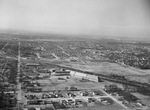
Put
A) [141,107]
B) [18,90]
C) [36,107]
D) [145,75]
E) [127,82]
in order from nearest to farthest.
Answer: [36,107] < [141,107] < [18,90] < [127,82] < [145,75]

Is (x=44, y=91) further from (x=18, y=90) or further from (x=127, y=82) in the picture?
(x=127, y=82)

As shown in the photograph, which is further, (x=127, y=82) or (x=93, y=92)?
(x=127, y=82)

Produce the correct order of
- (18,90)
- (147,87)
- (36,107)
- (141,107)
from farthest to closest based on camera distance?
(147,87) < (18,90) < (141,107) < (36,107)

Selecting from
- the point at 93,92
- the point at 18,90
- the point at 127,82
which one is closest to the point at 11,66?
the point at 18,90

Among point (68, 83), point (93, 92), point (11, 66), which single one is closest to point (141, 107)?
point (93, 92)

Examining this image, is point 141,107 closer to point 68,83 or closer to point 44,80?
point 68,83

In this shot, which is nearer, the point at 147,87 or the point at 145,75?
the point at 147,87

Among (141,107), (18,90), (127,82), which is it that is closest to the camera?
(141,107)

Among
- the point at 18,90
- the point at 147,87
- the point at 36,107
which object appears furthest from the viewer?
the point at 147,87

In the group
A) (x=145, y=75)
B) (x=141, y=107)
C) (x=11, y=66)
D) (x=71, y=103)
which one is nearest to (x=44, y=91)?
(x=71, y=103)
